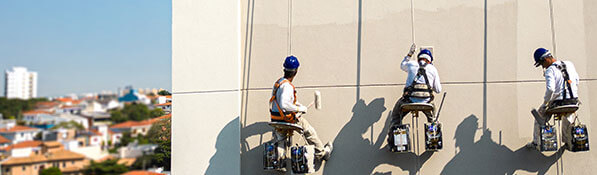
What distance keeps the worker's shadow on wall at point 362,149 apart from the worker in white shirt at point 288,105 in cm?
42

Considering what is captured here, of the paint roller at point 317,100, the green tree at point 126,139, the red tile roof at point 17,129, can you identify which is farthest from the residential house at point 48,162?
the paint roller at point 317,100

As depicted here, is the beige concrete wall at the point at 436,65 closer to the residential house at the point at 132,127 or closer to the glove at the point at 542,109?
the glove at the point at 542,109

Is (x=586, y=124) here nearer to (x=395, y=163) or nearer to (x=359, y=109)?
(x=395, y=163)

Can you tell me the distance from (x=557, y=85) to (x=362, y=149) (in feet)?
9.35

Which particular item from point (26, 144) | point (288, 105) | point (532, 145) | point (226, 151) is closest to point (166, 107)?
point (226, 151)

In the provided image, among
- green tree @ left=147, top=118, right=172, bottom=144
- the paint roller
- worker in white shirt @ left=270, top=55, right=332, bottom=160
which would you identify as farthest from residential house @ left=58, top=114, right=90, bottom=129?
green tree @ left=147, top=118, right=172, bottom=144

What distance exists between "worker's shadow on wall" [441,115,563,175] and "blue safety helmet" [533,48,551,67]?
118cm

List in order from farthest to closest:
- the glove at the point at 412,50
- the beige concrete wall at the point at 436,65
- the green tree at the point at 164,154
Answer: the green tree at the point at 164,154, the beige concrete wall at the point at 436,65, the glove at the point at 412,50

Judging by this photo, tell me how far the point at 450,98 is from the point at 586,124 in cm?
194

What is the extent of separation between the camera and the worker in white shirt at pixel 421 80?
6824mm

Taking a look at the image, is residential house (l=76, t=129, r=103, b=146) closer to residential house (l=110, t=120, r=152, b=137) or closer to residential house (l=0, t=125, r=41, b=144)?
residential house (l=110, t=120, r=152, b=137)

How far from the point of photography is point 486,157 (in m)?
7.20

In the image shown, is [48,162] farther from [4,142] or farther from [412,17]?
[412,17]

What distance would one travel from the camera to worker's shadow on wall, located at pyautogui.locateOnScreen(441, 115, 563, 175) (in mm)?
7086
